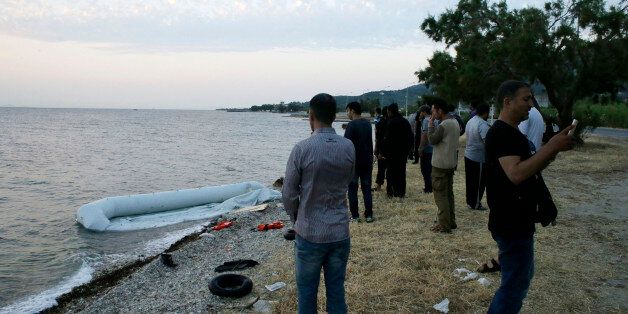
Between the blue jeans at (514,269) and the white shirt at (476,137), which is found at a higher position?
the white shirt at (476,137)

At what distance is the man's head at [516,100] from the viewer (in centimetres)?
302

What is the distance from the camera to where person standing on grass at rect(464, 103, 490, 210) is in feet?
24.7

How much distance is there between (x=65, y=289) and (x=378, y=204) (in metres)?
5.92

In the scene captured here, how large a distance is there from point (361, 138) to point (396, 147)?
88.5 inches

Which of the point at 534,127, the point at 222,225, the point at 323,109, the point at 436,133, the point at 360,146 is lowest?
the point at 222,225

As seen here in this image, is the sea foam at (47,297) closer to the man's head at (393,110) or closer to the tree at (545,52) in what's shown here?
the man's head at (393,110)

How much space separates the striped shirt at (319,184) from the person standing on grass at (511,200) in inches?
38.9

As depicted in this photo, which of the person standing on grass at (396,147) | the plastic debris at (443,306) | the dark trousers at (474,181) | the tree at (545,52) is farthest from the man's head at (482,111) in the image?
the tree at (545,52)

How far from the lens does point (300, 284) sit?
10.1 feet

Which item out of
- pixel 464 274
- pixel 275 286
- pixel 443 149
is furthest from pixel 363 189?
pixel 275 286

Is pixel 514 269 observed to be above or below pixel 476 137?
below

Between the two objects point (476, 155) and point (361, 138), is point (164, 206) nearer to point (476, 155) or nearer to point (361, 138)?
point (361, 138)

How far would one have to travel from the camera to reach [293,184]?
9.89 feet

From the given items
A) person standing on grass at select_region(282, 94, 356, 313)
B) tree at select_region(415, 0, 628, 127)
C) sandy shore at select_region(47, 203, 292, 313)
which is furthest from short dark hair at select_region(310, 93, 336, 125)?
tree at select_region(415, 0, 628, 127)
